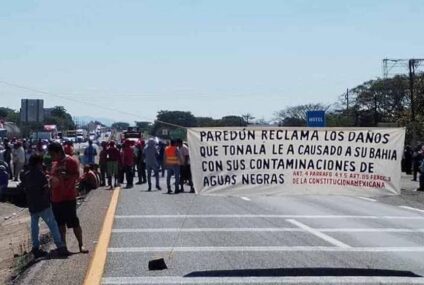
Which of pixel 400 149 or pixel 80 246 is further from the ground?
pixel 400 149

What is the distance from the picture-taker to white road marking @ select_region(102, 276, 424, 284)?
9.69 meters

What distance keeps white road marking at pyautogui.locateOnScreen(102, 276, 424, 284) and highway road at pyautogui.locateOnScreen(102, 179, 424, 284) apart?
0.5 inches

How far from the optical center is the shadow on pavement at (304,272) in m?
10.2

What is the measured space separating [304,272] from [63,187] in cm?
396

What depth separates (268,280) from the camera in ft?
32.2

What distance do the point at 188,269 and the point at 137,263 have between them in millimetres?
858

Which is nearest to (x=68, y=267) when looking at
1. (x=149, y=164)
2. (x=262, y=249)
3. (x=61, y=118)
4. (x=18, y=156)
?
(x=262, y=249)

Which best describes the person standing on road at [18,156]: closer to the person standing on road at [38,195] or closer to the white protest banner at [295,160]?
the person standing on road at [38,195]

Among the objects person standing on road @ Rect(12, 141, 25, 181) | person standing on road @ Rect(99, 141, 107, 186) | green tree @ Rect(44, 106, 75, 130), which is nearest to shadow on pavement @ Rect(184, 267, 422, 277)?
person standing on road @ Rect(99, 141, 107, 186)

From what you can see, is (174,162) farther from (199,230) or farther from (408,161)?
(408,161)

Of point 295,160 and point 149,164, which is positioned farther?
point 149,164

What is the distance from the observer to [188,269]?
10.6 meters

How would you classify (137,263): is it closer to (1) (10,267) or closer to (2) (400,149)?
Result: (1) (10,267)

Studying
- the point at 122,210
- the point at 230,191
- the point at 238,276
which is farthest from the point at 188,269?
the point at 122,210
